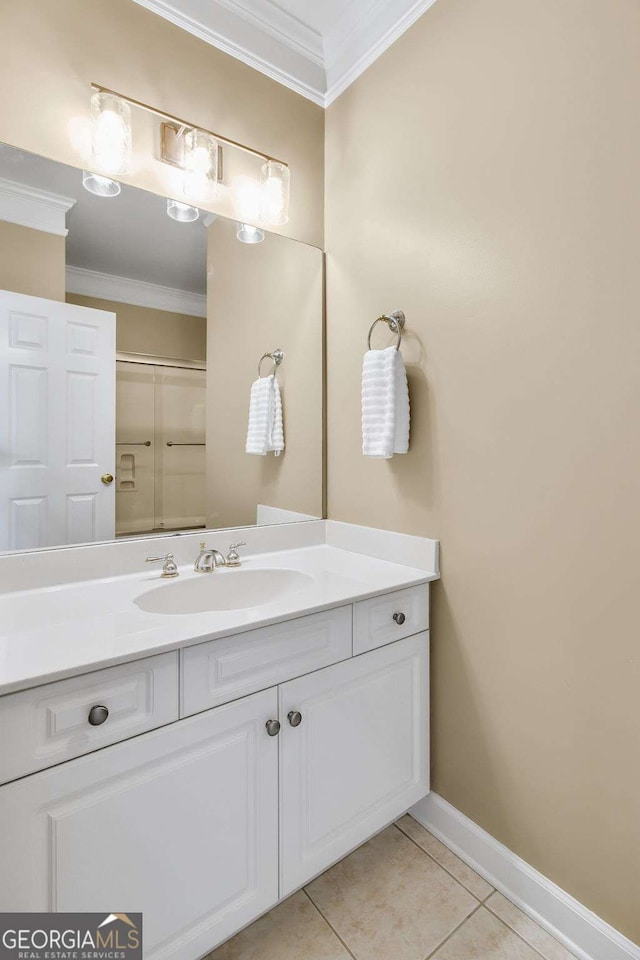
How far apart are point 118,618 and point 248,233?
4.28 ft

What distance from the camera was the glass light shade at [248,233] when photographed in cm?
163

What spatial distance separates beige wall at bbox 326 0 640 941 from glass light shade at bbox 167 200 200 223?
59 cm

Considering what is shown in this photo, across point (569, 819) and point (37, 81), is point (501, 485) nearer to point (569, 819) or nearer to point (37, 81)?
point (569, 819)

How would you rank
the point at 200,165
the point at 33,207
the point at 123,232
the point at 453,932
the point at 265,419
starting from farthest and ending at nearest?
the point at 265,419 → the point at 200,165 → the point at 123,232 → the point at 33,207 → the point at 453,932

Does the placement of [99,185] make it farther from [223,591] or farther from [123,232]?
[223,591]

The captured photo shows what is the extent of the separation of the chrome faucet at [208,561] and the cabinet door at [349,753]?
490 mm

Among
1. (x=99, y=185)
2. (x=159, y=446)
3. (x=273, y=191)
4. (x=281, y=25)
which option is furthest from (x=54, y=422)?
(x=281, y=25)

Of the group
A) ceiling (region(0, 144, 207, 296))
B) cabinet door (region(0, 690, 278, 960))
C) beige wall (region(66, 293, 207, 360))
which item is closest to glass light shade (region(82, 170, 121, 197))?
ceiling (region(0, 144, 207, 296))

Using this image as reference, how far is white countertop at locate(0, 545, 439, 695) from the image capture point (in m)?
0.84

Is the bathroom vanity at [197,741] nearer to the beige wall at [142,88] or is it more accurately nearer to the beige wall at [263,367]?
the beige wall at [263,367]

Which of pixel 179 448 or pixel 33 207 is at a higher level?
pixel 33 207

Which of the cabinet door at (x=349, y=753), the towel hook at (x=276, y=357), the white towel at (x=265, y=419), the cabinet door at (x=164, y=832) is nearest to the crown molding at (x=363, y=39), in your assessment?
the towel hook at (x=276, y=357)

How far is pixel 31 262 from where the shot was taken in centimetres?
126

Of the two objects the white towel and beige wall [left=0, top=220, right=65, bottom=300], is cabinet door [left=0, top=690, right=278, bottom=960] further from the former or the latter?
beige wall [left=0, top=220, right=65, bottom=300]
